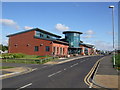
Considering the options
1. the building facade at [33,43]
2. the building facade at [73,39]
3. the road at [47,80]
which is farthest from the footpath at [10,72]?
the building facade at [73,39]

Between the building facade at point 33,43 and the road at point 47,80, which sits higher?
the building facade at point 33,43

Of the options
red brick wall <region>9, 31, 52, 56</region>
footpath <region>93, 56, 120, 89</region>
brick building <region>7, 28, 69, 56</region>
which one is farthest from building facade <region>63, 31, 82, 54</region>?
footpath <region>93, 56, 120, 89</region>

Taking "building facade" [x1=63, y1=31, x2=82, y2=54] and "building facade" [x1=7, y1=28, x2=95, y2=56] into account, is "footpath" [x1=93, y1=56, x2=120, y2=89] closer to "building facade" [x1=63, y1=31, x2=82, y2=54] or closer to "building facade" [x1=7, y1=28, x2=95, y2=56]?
"building facade" [x1=7, y1=28, x2=95, y2=56]

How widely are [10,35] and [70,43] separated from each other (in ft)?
110

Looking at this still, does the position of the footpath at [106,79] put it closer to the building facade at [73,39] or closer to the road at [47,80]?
the road at [47,80]

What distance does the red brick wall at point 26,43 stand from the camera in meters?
53.0

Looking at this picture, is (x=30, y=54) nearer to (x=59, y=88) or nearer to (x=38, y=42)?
(x=38, y=42)

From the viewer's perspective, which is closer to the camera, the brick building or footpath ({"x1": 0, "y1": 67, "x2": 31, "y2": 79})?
footpath ({"x1": 0, "y1": 67, "x2": 31, "y2": 79})

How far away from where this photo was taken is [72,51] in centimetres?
8606

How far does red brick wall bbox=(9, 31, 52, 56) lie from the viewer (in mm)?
52956

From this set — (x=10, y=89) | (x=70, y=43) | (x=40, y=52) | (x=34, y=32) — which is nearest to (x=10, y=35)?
(x=34, y=32)

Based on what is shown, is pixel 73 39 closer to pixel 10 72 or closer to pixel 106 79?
pixel 10 72

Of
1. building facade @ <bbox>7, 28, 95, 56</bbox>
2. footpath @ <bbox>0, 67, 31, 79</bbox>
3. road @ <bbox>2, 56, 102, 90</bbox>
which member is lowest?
footpath @ <bbox>0, 67, 31, 79</bbox>

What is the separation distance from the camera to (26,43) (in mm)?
54719
